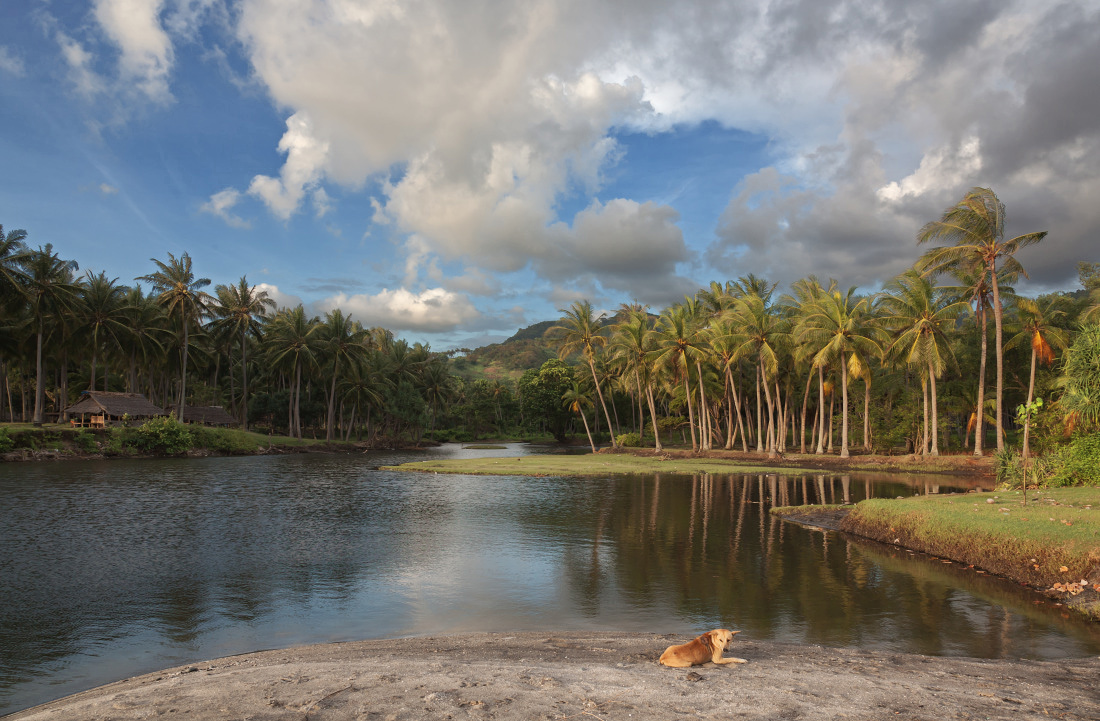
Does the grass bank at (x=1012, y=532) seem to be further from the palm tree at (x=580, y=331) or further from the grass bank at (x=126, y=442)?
the grass bank at (x=126, y=442)

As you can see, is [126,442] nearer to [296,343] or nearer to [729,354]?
[296,343]

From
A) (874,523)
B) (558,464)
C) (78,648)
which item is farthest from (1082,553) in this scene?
(558,464)

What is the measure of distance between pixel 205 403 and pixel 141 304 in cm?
1664

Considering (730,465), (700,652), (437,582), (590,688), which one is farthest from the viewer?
(730,465)

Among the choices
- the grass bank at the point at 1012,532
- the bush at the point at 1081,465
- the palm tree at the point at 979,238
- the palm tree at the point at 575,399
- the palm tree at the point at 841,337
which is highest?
the palm tree at the point at 979,238

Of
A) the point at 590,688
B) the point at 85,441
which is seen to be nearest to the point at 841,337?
the point at 590,688

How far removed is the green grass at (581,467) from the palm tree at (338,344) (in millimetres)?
30557

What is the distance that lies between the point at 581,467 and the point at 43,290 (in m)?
48.1

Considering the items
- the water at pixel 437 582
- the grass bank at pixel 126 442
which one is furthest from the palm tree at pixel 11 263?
the water at pixel 437 582

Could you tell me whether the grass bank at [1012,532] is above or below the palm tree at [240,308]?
below

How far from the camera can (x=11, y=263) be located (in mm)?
47156

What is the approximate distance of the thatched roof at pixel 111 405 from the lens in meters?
54.4

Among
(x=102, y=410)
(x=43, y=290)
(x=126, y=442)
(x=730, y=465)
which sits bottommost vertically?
(x=730, y=465)

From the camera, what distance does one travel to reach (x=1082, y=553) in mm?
11406
